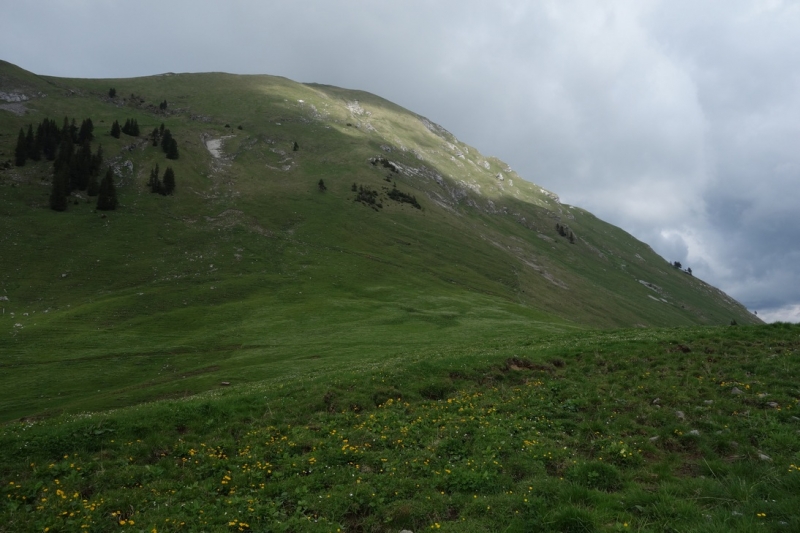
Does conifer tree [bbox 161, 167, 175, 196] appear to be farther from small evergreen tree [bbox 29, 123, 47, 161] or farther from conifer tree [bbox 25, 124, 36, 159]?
conifer tree [bbox 25, 124, 36, 159]

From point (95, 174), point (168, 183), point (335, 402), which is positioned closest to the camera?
point (335, 402)

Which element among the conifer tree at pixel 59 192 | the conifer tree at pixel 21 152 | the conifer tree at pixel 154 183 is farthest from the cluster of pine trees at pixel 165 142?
the conifer tree at pixel 59 192

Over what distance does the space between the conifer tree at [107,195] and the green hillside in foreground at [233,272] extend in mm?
1830

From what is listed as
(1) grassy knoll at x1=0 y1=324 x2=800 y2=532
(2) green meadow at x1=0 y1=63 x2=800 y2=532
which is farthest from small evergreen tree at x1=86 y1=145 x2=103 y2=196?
(1) grassy knoll at x1=0 y1=324 x2=800 y2=532

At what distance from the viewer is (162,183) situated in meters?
114

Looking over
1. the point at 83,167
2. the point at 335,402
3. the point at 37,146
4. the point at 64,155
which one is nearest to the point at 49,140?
the point at 37,146

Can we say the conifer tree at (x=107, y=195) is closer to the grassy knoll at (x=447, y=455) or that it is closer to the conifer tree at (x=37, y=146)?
the conifer tree at (x=37, y=146)

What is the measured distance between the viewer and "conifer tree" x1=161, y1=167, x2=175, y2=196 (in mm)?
112544

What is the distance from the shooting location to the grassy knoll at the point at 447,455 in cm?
1056

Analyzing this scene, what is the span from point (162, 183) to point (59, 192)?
77.2ft

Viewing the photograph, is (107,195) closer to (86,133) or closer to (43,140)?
(43,140)

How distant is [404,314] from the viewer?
69688 millimetres

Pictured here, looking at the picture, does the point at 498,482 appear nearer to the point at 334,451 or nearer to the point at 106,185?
the point at 334,451

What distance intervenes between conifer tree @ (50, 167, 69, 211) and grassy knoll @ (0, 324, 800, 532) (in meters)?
96.4
